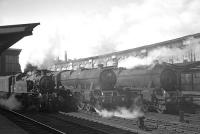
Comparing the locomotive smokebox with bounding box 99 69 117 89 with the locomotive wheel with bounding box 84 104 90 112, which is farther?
the locomotive wheel with bounding box 84 104 90 112

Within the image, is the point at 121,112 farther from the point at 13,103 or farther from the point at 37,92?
the point at 13,103

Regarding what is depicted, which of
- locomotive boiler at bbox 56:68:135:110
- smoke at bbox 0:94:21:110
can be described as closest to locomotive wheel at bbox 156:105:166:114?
locomotive boiler at bbox 56:68:135:110

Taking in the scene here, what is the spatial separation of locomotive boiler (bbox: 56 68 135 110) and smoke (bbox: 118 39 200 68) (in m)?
4.41

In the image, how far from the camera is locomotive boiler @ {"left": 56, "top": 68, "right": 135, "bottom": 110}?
709 inches

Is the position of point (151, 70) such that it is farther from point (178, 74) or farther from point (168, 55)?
point (168, 55)

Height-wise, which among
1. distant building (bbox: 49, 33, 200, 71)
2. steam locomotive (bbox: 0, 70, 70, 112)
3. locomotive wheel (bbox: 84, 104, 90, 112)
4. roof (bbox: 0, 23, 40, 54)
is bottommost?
locomotive wheel (bbox: 84, 104, 90, 112)

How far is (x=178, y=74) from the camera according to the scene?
63.9 ft

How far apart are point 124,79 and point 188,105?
4.88m

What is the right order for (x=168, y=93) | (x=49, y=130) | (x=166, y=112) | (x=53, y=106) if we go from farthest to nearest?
(x=53, y=106), (x=166, y=112), (x=168, y=93), (x=49, y=130)

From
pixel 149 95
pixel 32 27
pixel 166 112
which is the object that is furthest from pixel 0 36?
pixel 166 112

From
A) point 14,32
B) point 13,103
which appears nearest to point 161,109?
point 14,32

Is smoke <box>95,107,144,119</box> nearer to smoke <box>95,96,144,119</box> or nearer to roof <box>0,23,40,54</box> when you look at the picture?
smoke <box>95,96,144,119</box>

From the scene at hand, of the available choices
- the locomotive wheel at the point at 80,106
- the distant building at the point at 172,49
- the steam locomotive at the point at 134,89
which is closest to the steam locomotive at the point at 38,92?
the locomotive wheel at the point at 80,106

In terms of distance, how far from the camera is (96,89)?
60.7 ft
